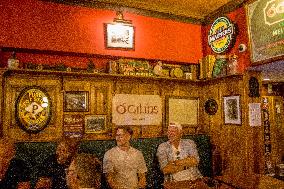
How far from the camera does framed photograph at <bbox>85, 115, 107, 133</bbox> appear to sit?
5.48 meters

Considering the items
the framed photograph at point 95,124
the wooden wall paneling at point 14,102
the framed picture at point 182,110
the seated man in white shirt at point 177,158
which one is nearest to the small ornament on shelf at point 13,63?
the wooden wall paneling at point 14,102

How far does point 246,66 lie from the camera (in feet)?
18.9

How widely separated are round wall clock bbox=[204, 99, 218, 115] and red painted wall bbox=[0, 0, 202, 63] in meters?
1.11

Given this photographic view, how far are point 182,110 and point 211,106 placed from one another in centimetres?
66

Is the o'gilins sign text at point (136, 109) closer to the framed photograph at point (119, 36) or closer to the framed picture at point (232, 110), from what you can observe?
the framed photograph at point (119, 36)

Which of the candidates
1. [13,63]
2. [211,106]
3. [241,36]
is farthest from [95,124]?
[241,36]

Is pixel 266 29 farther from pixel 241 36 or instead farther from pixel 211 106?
pixel 211 106

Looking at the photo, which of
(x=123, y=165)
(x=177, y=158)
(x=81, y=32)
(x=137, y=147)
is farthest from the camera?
(x=81, y=32)

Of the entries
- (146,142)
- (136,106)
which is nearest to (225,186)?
(146,142)

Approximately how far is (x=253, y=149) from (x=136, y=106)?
2479 millimetres

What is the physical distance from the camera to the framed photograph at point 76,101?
5.32 meters

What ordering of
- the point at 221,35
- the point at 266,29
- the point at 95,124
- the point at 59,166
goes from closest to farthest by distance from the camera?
the point at 59,166 → the point at 266,29 → the point at 95,124 → the point at 221,35

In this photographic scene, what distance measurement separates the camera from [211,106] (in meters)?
6.30

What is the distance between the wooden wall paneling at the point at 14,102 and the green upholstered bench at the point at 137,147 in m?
0.47
